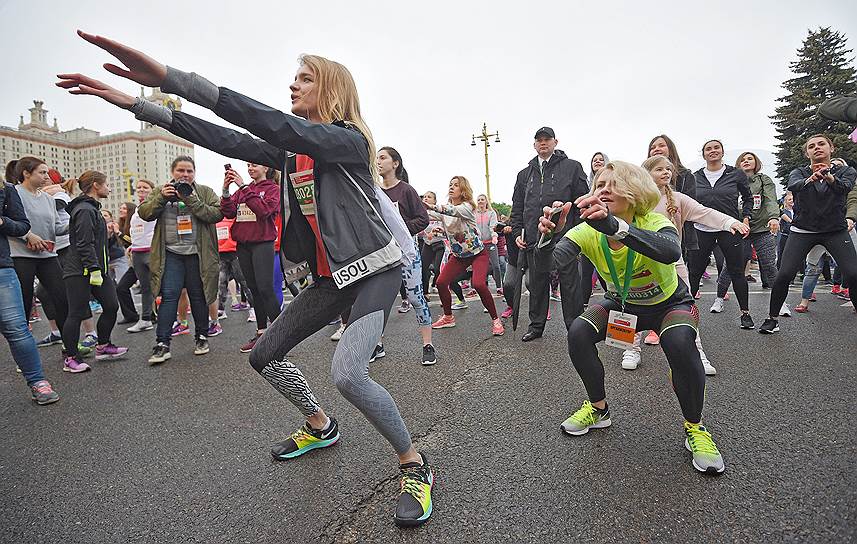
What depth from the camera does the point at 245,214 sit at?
5.18 m

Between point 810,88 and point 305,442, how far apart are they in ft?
140

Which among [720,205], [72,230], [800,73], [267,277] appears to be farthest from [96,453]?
[800,73]

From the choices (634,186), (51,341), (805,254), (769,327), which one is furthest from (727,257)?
(51,341)

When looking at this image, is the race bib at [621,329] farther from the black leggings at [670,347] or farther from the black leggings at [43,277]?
the black leggings at [43,277]

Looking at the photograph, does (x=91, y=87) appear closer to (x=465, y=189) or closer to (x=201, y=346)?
(x=201, y=346)

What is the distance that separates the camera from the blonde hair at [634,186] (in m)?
2.56

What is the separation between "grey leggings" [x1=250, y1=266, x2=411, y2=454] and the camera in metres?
2.11

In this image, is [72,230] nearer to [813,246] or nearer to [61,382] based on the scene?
[61,382]

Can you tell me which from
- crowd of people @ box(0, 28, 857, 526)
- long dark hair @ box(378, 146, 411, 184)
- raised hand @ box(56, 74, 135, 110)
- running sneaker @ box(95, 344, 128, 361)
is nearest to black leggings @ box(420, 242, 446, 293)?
crowd of people @ box(0, 28, 857, 526)

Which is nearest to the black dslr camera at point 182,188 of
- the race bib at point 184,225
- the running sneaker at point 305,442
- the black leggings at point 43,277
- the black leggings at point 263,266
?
the race bib at point 184,225

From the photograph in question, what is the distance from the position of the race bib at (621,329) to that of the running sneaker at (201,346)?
442 centimetres

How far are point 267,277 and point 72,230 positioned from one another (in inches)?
78.7

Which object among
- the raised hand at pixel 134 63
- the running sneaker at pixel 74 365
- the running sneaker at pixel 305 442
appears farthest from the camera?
the running sneaker at pixel 74 365

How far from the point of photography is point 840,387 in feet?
10.8
